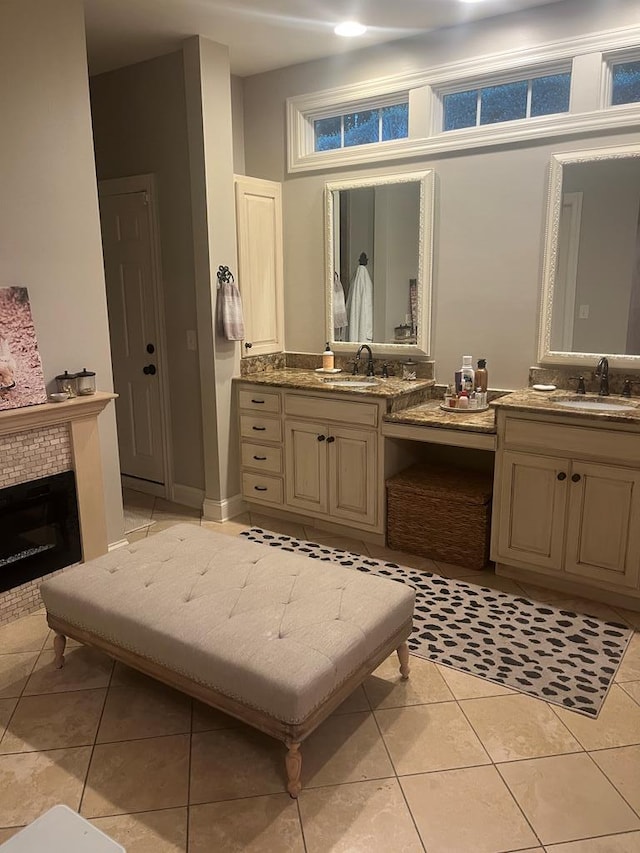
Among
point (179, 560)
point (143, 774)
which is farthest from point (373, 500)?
point (143, 774)

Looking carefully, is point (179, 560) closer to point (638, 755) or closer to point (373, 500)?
point (373, 500)

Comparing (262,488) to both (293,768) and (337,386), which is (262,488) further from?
(293,768)

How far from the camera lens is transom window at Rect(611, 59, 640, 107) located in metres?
3.17

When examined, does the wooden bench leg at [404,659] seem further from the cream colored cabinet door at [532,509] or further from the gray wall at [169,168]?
the gray wall at [169,168]

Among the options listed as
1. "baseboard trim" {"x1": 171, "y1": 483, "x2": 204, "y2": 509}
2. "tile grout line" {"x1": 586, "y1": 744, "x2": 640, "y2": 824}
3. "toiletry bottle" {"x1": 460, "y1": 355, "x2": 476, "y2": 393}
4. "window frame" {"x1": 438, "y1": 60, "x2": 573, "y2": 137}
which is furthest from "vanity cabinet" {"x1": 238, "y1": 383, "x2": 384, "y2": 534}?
"tile grout line" {"x1": 586, "y1": 744, "x2": 640, "y2": 824}

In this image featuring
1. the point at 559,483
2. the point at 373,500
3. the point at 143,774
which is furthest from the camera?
the point at 373,500

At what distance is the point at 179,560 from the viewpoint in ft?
8.57

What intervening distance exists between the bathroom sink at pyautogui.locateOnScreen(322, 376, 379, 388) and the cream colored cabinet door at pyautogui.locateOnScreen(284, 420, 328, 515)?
289 mm

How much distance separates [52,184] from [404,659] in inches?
104

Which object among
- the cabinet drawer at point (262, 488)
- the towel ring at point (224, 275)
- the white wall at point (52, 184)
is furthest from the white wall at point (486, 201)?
the white wall at point (52, 184)

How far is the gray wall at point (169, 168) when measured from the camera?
13.2ft

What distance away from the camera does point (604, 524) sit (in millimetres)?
2990

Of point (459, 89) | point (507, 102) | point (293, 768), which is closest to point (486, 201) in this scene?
point (507, 102)

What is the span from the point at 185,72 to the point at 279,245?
115 centimetres
